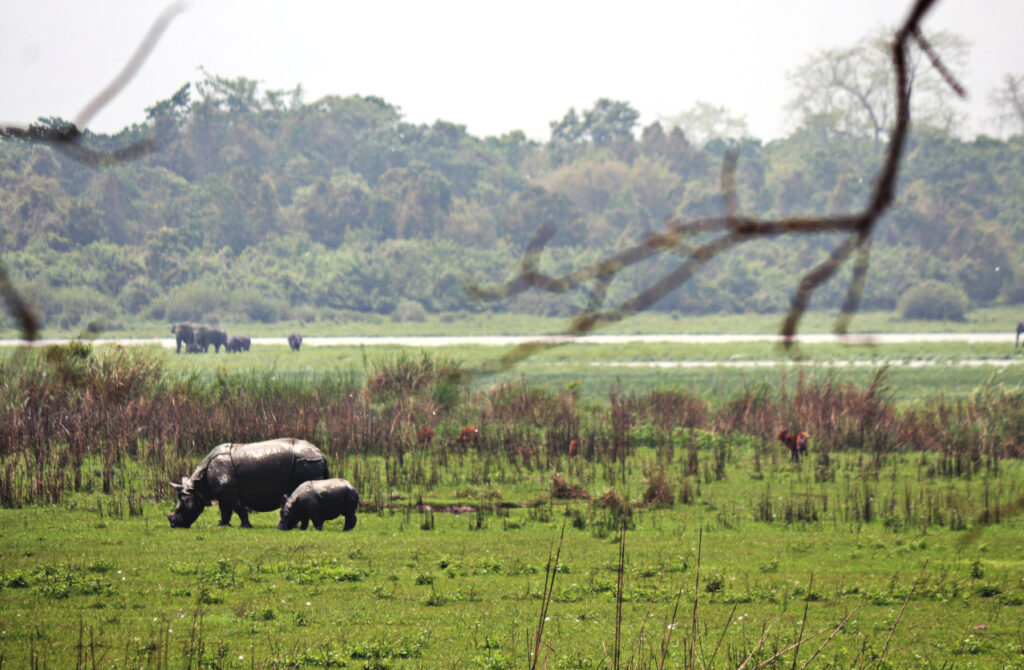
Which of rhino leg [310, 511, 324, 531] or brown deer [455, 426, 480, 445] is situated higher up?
brown deer [455, 426, 480, 445]

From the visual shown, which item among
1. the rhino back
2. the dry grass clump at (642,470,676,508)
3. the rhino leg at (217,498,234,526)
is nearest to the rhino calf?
the rhino back

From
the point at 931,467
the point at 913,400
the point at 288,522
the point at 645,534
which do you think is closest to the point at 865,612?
the point at 645,534

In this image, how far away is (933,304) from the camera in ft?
190

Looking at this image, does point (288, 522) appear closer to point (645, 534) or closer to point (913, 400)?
point (645, 534)

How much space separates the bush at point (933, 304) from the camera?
57844mm

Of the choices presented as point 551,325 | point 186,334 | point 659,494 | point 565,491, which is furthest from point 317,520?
point 551,325

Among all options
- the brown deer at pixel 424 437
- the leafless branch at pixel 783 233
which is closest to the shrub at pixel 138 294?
the brown deer at pixel 424 437

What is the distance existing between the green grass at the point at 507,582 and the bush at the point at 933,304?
152 feet

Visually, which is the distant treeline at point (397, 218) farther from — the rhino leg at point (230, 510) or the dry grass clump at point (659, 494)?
the rhino leg at point (230, 510)

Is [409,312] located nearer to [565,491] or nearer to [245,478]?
[565,491]

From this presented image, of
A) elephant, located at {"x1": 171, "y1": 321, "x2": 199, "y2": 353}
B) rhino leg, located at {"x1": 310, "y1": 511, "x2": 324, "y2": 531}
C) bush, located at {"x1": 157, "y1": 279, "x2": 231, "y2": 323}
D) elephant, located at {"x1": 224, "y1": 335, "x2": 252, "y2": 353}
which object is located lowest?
rhino leg, located at {"x1": 310, "y1": 511, "x2": 324, "y2": 531}

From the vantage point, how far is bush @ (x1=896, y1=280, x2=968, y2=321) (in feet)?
190

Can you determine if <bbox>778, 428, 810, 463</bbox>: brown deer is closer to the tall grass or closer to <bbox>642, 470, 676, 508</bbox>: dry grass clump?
the tall grass

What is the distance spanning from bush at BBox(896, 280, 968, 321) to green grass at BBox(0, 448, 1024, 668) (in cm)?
4620
